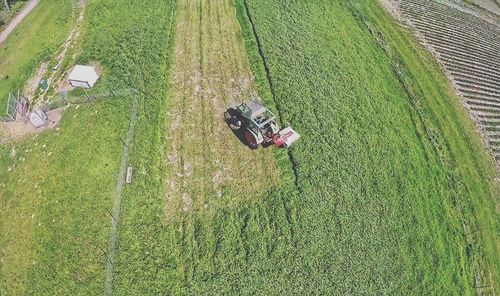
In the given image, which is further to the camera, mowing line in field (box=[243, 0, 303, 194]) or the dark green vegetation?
the dark green vegetation

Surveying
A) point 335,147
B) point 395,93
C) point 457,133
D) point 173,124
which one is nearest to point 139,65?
point 173,124

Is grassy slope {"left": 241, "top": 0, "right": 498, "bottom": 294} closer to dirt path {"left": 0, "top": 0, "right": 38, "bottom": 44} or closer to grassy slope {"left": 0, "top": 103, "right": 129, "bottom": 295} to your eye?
grassy slope {"left": 0, "top": 103, "right": 129, "bottom": 295}

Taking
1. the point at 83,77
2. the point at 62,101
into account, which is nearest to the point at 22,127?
the point at 62,101

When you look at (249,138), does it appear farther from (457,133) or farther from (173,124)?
(457,133)

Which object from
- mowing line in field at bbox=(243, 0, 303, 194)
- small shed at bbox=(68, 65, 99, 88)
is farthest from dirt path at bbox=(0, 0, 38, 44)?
mowing line in field at bbox=(243, 0, 303, 194)

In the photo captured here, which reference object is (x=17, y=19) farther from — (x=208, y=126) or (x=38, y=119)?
(x=208, y=126)

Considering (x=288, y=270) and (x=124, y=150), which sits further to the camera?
(x=124, y=150)
